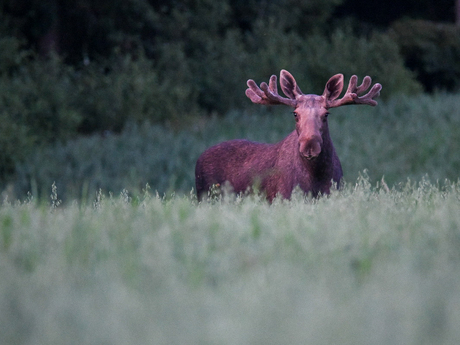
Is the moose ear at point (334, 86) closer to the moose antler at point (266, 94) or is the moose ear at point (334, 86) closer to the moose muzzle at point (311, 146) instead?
the moose antler at point (266, 94)

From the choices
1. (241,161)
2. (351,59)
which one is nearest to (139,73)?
(351,59)

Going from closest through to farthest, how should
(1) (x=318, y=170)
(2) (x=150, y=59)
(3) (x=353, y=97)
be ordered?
(1) (x=318, y=170) < (3) (x=353, y=97) < (2) (x=150, y=59)

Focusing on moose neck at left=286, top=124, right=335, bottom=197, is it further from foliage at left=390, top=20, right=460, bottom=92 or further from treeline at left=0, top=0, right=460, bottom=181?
foliage at left=390, top=20, right=460, bottom=92

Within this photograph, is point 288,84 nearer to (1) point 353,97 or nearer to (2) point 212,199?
(1) point 353,97

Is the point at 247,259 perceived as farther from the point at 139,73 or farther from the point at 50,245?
the point at 139,73

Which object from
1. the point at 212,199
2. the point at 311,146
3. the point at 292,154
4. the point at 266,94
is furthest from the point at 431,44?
the point at 311,146

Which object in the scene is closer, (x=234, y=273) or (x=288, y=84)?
(x=234, y=273)

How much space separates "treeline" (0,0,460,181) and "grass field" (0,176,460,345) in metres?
13.1

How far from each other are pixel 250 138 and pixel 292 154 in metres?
11.2

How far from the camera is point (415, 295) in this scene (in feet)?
10.3

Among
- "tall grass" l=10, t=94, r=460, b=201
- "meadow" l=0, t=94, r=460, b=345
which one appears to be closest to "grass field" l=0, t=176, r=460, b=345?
"meadow" l=0, t=94, r=460, b=345

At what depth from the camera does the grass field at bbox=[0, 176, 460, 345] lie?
2.82m


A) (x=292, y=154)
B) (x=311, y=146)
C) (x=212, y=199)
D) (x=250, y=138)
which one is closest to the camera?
(x=311, y=146)

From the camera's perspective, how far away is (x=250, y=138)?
1889 centimetres
